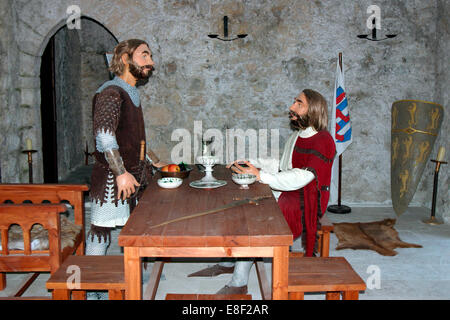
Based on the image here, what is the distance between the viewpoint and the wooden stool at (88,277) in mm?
2209

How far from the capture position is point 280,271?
6.59ft

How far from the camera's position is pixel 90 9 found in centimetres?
505

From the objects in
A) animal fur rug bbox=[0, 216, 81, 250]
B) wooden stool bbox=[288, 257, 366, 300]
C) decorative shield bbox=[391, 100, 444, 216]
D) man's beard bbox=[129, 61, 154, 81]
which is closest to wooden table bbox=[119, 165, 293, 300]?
wooden stool bbox=[288, 257, 366, 300]

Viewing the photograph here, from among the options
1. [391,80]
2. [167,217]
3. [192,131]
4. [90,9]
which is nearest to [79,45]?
[90,9]

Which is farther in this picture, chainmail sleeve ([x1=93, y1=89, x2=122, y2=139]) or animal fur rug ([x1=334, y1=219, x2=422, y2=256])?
animal fur rug ([x1=334, y1=219, x2=422, y2=256])

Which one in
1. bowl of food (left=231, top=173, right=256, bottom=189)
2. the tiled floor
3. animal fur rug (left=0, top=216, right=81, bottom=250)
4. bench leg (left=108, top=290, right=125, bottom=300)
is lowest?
the tiled floor

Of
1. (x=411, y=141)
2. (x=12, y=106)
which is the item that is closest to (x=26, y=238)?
(x=12, y=106)

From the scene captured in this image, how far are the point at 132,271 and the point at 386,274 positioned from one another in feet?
7.29

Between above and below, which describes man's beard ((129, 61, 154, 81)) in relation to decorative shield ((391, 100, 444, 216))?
above

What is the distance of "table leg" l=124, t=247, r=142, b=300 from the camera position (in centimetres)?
196

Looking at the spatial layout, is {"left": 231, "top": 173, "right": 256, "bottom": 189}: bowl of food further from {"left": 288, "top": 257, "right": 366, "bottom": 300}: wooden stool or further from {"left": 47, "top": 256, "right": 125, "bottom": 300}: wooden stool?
{"left": 47, "top": 256, "right": 125, "bottom": 300}: wooden stool

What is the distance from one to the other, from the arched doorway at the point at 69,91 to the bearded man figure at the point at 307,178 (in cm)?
380

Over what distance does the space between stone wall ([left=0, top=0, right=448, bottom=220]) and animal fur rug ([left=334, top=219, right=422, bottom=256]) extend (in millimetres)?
1143
